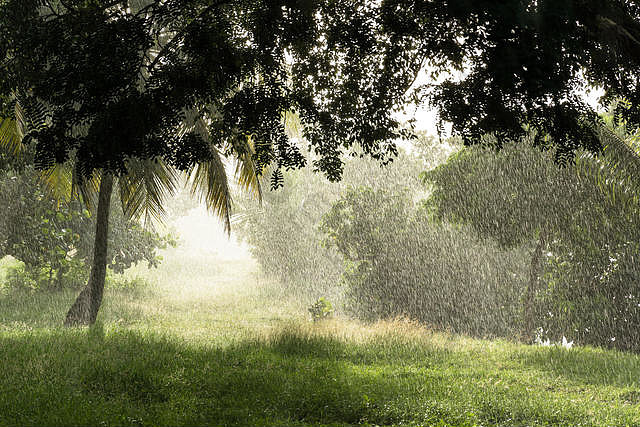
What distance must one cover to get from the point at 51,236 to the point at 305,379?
14.7 m

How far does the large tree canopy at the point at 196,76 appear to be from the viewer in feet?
20.3

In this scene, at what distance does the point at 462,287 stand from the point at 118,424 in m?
15.0

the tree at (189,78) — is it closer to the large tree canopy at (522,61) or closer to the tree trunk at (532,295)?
the large tree canopy at (522,61)

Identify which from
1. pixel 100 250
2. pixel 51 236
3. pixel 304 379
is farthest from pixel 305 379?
pixel 51 236

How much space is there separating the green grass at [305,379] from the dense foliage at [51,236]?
5.37m

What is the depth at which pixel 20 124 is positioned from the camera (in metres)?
10.7

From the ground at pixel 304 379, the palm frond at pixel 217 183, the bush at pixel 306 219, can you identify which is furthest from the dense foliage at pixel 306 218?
the palm frond at pixel 217 183

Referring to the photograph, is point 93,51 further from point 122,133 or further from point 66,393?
point 66,393

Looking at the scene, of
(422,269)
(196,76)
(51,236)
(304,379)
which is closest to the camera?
(196,76)

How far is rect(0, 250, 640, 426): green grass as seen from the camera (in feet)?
22.9

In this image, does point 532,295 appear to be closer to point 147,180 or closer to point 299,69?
point 147,180

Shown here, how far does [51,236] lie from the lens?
64.9 feet

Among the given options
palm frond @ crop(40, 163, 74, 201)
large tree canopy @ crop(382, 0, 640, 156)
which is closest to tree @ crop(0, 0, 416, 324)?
large tree canopy @ crop(382, 0, 640, 156)

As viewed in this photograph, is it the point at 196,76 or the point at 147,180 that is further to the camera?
the point at 147,180
